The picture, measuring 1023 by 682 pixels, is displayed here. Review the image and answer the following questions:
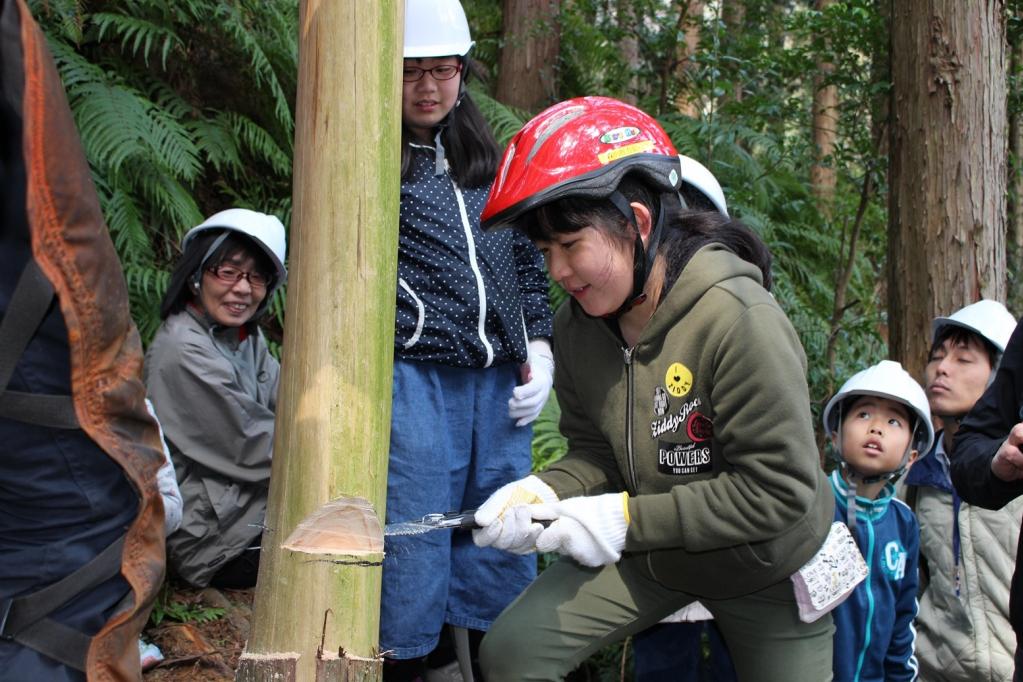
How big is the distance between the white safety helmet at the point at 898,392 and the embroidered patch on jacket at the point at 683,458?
3.54 feet

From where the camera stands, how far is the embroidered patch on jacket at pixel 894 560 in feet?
10.1

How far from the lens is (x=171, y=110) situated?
5.41 m

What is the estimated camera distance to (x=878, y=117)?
18.9ft

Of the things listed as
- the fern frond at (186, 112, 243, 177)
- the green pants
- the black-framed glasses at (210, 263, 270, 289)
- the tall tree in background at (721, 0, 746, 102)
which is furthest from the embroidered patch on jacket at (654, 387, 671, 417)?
the tall tree in background at (721, 0, 746, 102)

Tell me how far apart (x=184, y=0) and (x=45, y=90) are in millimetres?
4100

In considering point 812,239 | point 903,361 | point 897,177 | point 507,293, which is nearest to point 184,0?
point 507,293

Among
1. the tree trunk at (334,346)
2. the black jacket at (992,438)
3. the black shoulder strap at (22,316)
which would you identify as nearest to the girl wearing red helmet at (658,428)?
the black jacket at (992,438)

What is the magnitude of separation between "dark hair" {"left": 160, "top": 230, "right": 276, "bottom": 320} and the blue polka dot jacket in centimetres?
105

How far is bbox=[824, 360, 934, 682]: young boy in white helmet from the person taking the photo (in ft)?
9.85

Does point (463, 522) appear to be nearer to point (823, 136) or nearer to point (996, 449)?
point (996, 449)

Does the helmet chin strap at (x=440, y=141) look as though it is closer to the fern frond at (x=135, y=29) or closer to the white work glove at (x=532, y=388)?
the white work glove at (x=532, y=388)

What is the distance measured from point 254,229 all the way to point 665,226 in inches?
73.2

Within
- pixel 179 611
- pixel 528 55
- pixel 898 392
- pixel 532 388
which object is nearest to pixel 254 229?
pixel 532 388

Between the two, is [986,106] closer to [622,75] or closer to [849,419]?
[849,419]
